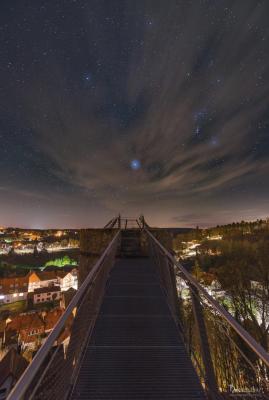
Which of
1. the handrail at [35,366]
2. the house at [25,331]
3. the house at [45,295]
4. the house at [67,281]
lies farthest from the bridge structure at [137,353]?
the house at [67,281]

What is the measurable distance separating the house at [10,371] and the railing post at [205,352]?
1290 centimetres

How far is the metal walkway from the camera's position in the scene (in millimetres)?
2065

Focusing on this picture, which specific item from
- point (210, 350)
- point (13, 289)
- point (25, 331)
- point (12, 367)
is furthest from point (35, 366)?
point (13, 289)

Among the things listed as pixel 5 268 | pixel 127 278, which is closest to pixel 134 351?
pixel 127 278

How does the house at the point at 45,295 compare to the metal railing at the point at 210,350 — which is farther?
the house at the point at 45,295

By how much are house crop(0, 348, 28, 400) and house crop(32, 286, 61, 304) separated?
30.4m

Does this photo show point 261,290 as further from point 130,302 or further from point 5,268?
point 5,268

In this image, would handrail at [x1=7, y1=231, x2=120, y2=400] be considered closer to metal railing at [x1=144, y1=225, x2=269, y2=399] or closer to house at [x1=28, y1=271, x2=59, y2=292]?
metal railing at [x1=144, y1=225, x2=269, y2=399]

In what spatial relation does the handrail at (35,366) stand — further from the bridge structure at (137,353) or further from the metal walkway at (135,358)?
the metal walkway at (135,358)

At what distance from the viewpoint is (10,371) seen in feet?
38.3

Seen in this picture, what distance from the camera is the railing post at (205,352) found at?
1.98 m

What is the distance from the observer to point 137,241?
10.0 metres

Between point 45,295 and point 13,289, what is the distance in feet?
28.3

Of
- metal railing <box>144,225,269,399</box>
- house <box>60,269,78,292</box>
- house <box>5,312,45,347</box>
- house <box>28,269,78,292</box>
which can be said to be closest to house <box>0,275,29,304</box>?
house <box>28,269,78,292</box>
